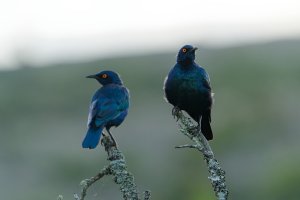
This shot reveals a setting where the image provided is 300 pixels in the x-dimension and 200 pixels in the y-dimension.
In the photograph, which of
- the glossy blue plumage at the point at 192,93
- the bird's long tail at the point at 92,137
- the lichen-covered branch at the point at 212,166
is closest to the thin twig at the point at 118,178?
the lichen-covered branch at the point at 212,166

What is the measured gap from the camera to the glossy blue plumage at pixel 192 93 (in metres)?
10.2

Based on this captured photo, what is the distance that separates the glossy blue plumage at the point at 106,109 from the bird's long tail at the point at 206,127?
0.66m

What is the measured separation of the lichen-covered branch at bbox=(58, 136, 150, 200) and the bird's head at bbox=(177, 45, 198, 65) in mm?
2424

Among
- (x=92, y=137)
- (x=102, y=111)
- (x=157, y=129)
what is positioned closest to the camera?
(x=92, y=137)

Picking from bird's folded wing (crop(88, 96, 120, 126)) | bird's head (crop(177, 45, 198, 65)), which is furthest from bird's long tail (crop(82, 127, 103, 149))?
bird's head (crop(177, 45, 198, 65))

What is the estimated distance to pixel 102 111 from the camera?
9945mm

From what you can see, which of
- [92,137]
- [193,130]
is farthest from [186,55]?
[193,130]

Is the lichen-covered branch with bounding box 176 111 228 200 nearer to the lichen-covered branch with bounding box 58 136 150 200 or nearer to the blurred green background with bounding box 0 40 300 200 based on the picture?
the lichen-covered branch with bounding box 58 136 150 200

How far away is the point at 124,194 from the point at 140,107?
1341 inches

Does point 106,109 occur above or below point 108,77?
below

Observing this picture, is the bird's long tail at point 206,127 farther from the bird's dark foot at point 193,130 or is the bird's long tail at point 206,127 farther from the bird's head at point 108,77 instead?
the bird's dark foot at point 193,130

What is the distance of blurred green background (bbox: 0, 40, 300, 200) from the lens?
97.3 ft

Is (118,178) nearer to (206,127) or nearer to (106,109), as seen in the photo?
(106,109)

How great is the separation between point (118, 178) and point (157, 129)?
30569mm
